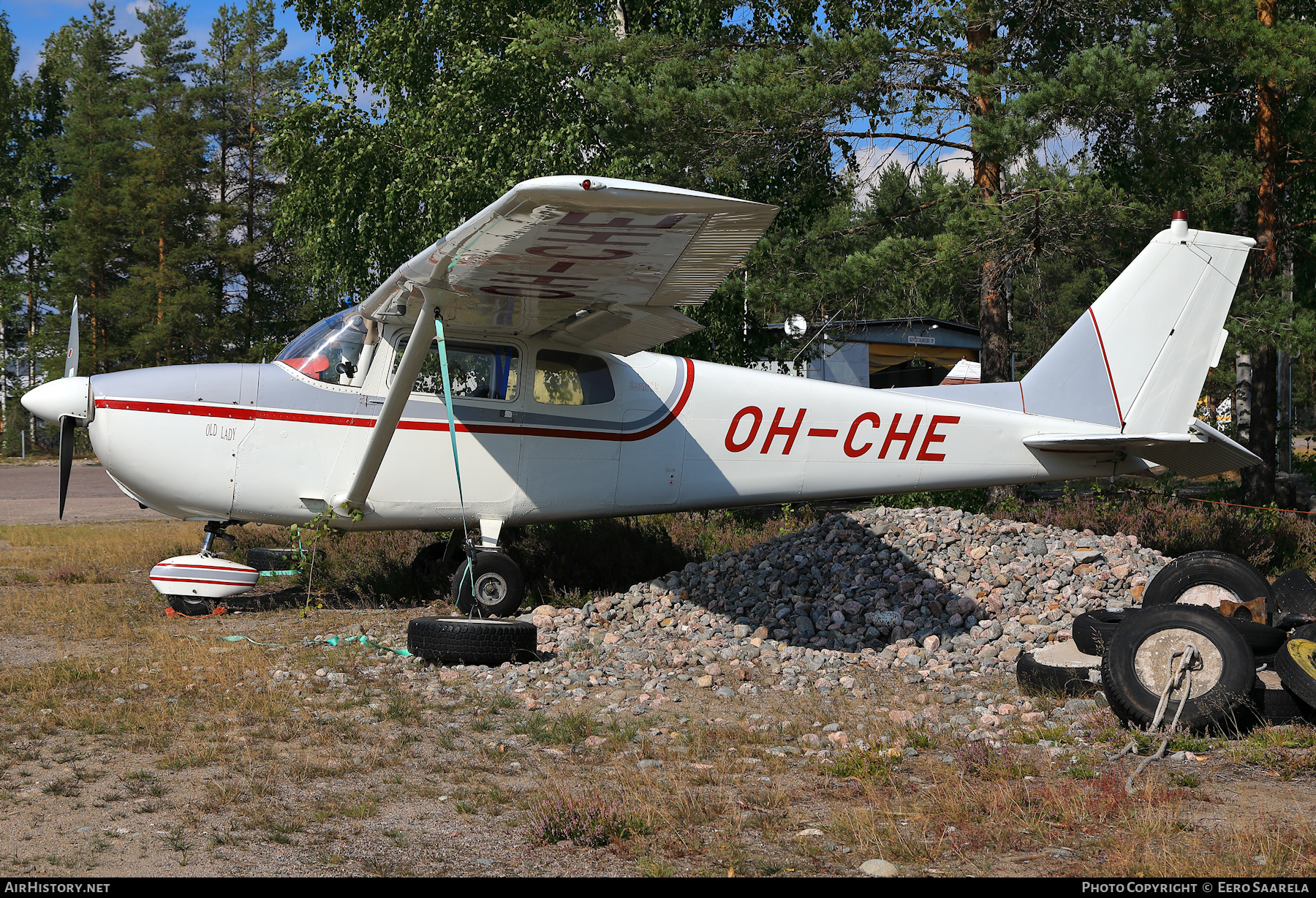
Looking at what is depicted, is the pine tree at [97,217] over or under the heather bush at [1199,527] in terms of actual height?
over

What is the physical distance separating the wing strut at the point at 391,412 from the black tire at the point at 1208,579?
17.3 feet

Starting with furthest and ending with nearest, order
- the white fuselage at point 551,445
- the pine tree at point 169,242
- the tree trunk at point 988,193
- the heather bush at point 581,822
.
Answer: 1. the pine tree at point 169,242
2. the tree trunk at point 988,193
3. the white fuselage at point 551,445
4. the heather bush at point 581,822

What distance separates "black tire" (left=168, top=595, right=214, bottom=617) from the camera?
840 centimetres

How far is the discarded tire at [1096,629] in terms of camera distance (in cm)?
579

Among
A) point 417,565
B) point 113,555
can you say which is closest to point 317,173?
point 113,555

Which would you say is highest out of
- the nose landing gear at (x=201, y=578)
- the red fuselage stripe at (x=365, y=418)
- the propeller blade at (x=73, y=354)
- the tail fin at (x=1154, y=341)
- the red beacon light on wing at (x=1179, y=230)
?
the red beacon light on wing at (x=1179, y=230)

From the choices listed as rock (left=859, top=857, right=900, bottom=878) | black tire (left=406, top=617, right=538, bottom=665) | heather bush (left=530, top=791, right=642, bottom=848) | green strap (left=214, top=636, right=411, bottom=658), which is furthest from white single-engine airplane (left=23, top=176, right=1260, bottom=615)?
rock (left=859, top=857, right=900, bottom=878)

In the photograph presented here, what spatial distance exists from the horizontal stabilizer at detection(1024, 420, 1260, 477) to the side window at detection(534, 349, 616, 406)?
3.95 meters

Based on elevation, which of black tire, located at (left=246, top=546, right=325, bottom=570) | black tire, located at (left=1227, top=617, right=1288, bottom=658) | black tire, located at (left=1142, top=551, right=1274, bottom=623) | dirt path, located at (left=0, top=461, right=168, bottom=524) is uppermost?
black tire, located at (left=1142, top=551, right=1274, bottom=623)

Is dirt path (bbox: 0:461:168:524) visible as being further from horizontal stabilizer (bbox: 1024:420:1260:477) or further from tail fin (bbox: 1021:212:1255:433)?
tail fin (bbox: 1021:212:1255:433)

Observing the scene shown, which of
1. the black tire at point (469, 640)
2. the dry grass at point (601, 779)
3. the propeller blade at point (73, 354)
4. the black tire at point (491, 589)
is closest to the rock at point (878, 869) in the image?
the dry grass at point (601, 779)

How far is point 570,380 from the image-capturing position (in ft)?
28.4

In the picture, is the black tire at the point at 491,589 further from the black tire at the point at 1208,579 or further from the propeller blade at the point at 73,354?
the black tire at the point at 1208,579

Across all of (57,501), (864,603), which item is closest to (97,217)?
(57,501)
